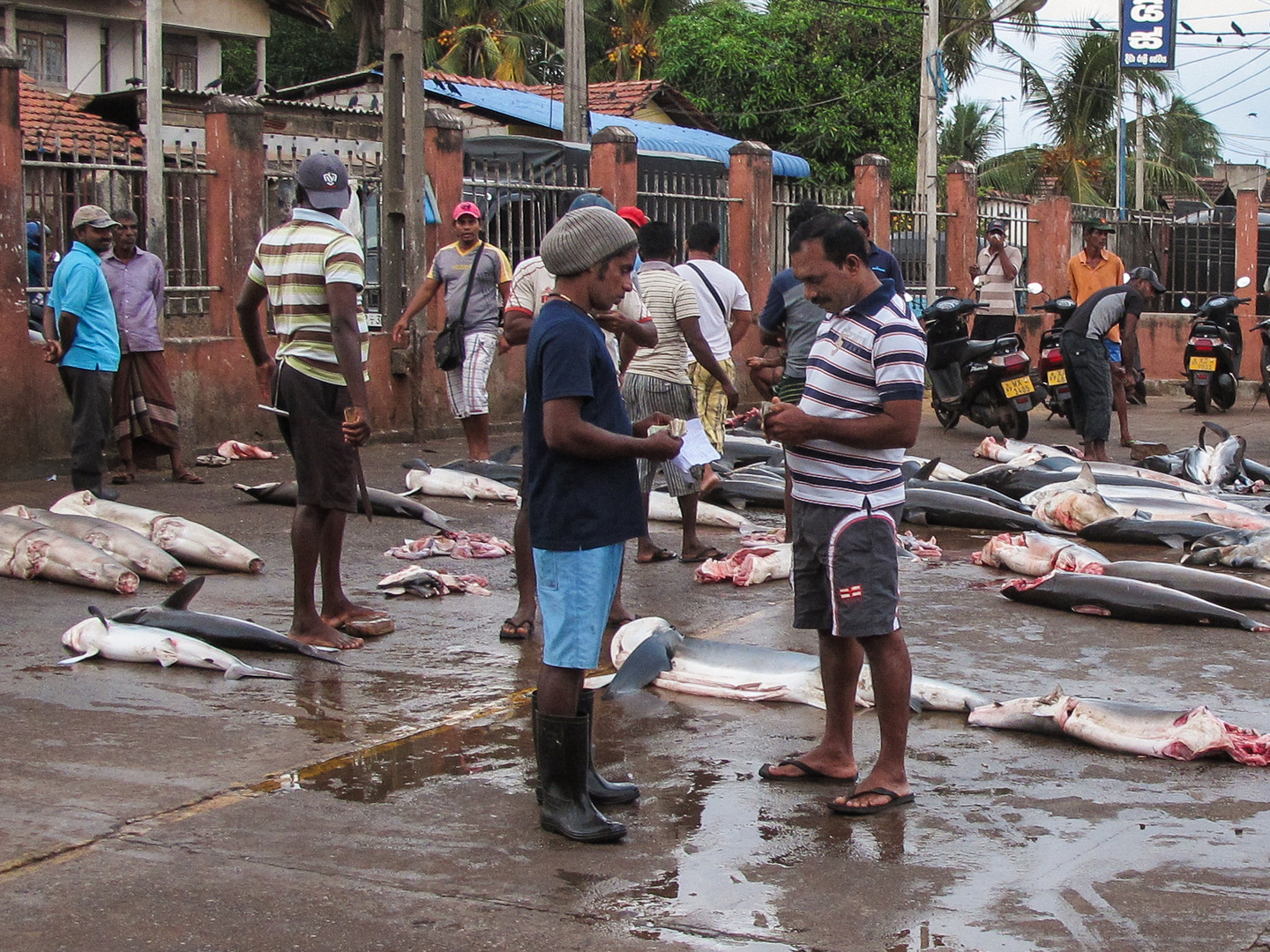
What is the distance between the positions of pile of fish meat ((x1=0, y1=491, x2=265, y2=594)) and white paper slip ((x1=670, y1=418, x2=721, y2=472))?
230cm

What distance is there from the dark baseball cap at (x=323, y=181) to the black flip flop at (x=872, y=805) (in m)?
3.40

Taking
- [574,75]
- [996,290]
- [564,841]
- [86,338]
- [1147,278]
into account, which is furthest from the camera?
[574,75]

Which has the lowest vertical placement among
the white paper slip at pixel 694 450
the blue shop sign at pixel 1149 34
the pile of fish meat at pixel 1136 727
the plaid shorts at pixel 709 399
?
the pile of fish meat at pixel 1136 727

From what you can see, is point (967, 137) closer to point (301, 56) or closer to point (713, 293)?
point (301, 56)

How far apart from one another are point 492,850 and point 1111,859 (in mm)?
1672

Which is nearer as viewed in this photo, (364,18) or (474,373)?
(474,373)

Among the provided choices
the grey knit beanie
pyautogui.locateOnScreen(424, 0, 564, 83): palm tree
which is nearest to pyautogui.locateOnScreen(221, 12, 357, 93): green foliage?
pyautogui.locateOnScreen(424, 0, 564, 83): palm tree

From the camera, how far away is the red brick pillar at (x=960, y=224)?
20500 millimetres

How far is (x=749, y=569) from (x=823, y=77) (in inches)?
985

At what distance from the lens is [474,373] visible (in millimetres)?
11047

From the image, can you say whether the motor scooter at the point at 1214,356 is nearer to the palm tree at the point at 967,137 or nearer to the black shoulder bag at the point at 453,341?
the black shoulder bag at the point at 453,341

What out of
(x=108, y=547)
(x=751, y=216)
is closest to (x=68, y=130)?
(x=751, y=216)

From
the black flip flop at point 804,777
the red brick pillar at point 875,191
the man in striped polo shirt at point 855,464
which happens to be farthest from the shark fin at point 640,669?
the red brick pillar at point 875,191

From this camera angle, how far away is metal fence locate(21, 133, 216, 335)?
1122 centimetres
